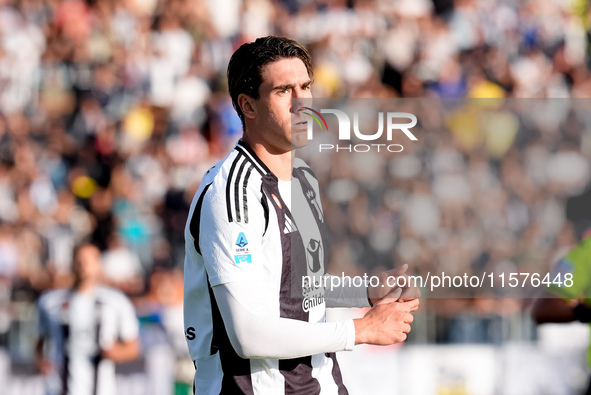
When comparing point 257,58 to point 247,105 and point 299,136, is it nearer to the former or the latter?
point 247,105

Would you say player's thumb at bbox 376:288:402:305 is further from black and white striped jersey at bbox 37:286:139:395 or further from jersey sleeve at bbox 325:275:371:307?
black and white striped jersey at bbox 37:286:139:395

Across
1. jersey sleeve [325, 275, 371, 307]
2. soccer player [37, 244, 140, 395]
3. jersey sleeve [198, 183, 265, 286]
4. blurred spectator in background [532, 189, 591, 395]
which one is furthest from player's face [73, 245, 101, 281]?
blurred spectator in background [532, 189, 591, 395]

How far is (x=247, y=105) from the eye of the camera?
3361 mm

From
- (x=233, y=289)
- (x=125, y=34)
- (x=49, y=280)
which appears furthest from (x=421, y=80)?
(x=233, y=289)

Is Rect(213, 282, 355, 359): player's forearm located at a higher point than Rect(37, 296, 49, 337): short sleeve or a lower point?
lower

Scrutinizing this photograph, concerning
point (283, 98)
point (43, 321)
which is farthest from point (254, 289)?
point (43, 321)

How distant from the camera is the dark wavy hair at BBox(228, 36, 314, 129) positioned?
129 inches

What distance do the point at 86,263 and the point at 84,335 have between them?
1.99 feet

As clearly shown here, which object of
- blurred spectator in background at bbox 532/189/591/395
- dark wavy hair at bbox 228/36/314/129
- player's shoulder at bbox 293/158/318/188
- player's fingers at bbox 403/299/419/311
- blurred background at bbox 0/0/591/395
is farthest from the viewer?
blurred background at bbox 0/0/591/395

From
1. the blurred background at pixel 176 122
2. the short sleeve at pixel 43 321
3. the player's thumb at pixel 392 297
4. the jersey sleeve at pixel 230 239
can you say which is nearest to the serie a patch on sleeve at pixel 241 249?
the jersey sleeve at pixel 230 239

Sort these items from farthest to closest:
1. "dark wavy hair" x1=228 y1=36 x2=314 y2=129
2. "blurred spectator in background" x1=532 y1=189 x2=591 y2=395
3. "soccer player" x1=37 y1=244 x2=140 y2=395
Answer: "soccer player" x1=37 y1=244 x2=140 y2=395 → "blurred spectator in background" x1=532 y1=189 x2=591 y2=395 → "dark wavy hair" x1=228 y1=36 x2=314 y2=129

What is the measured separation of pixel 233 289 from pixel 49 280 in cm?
601

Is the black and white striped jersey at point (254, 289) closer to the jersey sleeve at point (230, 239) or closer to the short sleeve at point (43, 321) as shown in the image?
the jersey sleeve at point (230, 239)

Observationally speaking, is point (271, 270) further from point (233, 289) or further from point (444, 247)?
point (444, 247)
